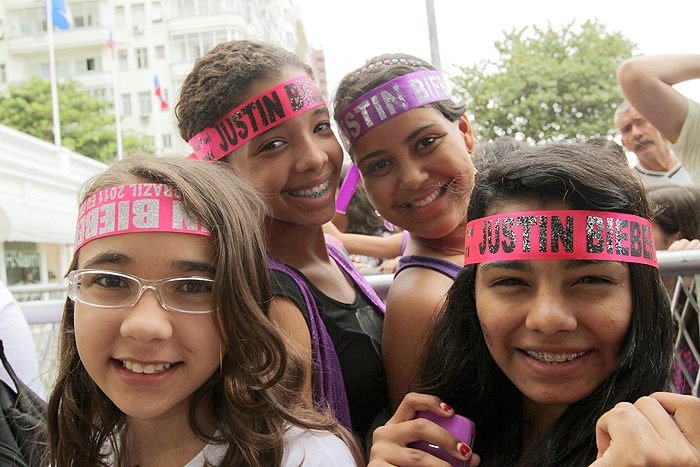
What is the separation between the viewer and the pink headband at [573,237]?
4.91 feet

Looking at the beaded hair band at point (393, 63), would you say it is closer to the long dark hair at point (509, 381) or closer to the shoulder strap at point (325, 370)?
the long dark hair at point (509, 381)

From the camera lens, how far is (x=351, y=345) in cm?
199

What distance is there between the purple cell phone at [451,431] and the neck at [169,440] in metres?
0.65

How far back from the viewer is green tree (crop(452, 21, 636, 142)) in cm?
1573

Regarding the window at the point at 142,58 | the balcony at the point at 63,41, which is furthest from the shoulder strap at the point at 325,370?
the balcony at the point at 63,41

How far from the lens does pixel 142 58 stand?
43469mm

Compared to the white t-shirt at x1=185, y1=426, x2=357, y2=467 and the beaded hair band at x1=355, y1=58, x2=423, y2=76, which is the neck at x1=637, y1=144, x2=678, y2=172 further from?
the white t-shirt at x1=185, y1=426, x2=357, y2=467

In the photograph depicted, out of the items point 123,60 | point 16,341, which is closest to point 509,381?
point 16,341

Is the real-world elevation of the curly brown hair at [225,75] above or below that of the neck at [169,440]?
above

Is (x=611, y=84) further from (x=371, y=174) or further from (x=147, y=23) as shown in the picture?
(x=147, y=23)

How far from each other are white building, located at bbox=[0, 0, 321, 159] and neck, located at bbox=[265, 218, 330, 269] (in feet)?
137

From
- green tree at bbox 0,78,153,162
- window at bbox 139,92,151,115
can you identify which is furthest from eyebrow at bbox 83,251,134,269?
window at bbox 139,92,151,115

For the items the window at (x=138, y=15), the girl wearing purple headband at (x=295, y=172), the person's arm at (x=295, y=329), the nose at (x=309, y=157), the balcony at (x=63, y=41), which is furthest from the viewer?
the window at (x=138, y=15)

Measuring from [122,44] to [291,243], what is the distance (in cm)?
4427
